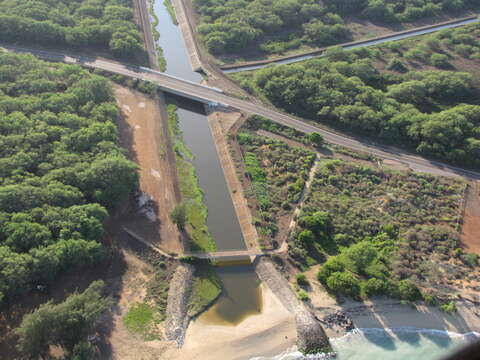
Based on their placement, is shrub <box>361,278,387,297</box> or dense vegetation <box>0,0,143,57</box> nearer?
shrub <box>361,278,387,297</box>

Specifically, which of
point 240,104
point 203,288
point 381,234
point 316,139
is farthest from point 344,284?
point 240,104

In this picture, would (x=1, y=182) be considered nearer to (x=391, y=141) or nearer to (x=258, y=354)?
(x=258, y=354)

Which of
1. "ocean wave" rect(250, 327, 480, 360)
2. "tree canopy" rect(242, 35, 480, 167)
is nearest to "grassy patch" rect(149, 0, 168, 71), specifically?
"tree canopy" rect(242, 35, 480, 167)

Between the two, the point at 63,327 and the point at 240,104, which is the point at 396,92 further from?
the point at 63,327

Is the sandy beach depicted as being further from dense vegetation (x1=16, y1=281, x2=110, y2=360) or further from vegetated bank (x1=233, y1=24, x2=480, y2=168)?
vegetated bank (x1=233, y1=24, x2=480, y2=168)

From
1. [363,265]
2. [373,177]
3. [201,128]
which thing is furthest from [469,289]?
[201,128]

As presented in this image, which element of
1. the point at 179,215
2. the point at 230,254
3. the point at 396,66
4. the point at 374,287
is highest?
the point at 396,66
